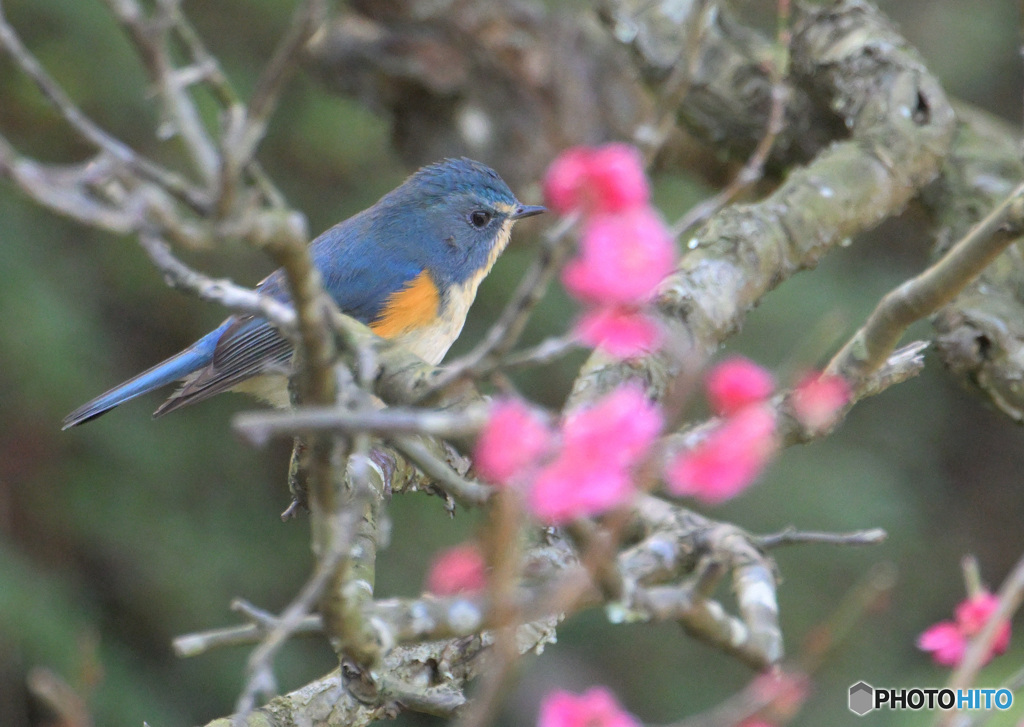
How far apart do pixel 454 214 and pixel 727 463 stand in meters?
2.59

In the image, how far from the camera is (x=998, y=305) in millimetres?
2508

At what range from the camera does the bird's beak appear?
3.30 metres

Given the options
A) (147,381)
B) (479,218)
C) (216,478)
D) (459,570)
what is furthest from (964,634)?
(216,478)

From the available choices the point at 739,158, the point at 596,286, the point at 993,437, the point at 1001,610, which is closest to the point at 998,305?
the point at 739,158

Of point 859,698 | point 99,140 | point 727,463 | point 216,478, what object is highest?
point 99,140

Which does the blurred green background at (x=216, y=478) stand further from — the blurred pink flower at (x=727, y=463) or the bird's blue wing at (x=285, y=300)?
the blurred pink flower at (x=727, y=463)

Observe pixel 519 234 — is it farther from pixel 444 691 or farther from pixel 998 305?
pixel 444 691

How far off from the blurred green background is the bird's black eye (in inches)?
39.6

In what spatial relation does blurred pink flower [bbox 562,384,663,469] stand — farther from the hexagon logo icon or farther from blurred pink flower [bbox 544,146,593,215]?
the hexagon logo icon

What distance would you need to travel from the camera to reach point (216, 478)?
15.2 ft

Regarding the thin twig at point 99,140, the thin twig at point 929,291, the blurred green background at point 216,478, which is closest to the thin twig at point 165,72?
the thin twig at point 99,140

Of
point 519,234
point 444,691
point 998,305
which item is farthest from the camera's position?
point 519,234

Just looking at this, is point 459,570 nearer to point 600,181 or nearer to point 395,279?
point 600,181

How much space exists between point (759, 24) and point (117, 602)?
13.8ft
